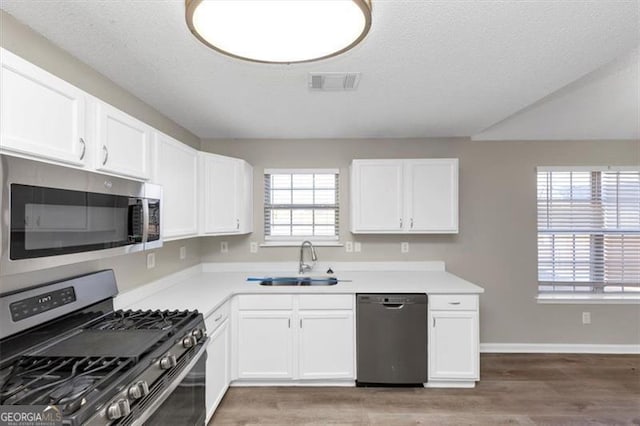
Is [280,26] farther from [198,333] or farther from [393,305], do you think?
[393,305]

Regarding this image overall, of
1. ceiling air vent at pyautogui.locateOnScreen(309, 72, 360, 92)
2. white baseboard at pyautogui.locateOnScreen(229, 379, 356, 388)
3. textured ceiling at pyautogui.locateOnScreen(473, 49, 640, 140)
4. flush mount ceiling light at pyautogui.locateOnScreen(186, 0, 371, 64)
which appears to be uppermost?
textured ceiling at pyautogui.locateOnScreen(473, 49, 640, 140)

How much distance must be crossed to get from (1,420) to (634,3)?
8.85 feet

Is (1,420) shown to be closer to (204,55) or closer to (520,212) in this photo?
(204,55)

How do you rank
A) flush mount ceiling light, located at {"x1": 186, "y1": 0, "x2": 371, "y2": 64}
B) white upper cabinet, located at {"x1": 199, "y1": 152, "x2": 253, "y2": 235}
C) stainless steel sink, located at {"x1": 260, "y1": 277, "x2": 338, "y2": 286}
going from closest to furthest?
flush mount ceiling light, located at {"x1": 186, "y1": 0, "x2": 371, "y2": 64} < white upper cabinet, located at {"x1": 199, "y1": 152, "x2": 253, "y2": 235} < stainless steel sink, located at {"x1": 260, "y1": 277, "x2": 338, "y2": 286}

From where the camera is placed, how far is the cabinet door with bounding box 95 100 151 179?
143 cm

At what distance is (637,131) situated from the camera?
3150 mm

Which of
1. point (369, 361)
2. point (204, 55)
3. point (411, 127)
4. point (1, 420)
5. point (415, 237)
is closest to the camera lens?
point (1, 420)

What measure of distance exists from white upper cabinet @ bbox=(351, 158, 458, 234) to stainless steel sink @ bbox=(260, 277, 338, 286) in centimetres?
61

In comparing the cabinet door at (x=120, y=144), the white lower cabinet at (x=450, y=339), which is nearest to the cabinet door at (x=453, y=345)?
the white lower cabinet at (x=450, y=339)

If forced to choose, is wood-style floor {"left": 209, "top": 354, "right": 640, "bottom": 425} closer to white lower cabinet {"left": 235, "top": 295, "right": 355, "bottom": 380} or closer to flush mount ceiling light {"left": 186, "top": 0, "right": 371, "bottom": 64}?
white lower cabinet {"left": 235, "top": 295, "right": 355, "bottom": 380}

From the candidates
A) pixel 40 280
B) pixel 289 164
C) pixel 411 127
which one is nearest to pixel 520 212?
pixel 411 127

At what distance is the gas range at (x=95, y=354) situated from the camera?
1.02 metres

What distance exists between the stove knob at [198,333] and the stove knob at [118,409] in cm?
59

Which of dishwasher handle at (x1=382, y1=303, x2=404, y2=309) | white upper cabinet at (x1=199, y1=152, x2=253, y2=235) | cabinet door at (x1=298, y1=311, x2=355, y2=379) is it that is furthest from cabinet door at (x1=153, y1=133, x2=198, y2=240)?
dishwasher handle at (x1=382, y1=303, x2=404, y2=309)
